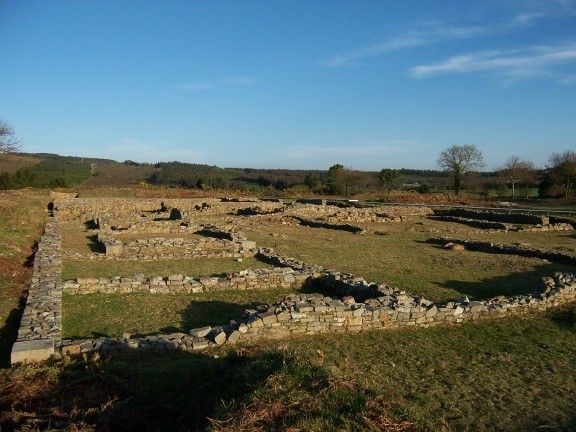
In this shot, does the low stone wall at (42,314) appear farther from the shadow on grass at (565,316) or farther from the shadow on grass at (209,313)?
the shadow on grass at (565,316)

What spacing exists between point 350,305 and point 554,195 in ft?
161

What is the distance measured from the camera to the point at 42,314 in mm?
8828

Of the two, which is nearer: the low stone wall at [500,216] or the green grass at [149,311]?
the green grass at [149,311]

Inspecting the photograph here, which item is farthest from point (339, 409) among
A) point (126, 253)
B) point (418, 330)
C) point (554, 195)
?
point (554, 195)

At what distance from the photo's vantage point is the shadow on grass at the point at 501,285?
1240 centimetres

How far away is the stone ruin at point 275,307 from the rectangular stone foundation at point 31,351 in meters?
0.01

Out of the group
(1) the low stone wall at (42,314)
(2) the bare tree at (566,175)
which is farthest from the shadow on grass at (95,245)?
(2) the bare tree at (566,175)

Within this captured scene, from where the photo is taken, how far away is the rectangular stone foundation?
6.91 meters

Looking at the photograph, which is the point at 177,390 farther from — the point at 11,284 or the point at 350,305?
the point at 11,284

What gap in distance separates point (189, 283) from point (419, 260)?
27.5 ft

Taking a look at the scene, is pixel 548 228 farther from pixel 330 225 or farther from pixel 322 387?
pixel 322 387

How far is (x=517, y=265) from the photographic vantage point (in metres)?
16.0

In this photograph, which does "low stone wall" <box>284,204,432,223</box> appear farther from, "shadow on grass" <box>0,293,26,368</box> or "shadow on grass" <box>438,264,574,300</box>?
"shadow on grass" <box>0,293,26,368</box>

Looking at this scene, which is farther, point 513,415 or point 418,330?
point 418,330
